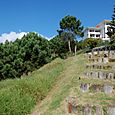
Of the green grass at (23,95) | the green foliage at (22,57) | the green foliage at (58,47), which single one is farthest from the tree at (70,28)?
the green grass at (23,95)

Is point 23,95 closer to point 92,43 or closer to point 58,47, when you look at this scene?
point 92,43

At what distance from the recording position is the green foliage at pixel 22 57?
24859mm

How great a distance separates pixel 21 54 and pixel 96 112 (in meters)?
18.7

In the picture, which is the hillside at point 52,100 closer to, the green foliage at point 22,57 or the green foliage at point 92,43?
the green foliage at point 22,57

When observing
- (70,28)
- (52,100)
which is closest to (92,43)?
(70,28)

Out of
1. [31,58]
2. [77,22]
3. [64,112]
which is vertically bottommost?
[64,112]

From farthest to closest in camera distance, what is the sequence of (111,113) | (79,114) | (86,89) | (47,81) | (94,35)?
(94,35), (47,81), (86,89), (79,114), (111,113)

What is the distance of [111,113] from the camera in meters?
7.25

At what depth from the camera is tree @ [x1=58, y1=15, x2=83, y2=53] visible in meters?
40.7

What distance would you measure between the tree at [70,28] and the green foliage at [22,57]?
14.2m

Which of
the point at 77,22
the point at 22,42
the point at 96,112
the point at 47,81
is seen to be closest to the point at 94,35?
the point at 77,22

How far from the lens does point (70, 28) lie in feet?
136

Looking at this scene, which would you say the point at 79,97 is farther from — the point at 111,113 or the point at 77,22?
the point at 77,22

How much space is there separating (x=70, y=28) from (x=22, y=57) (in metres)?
17.1
